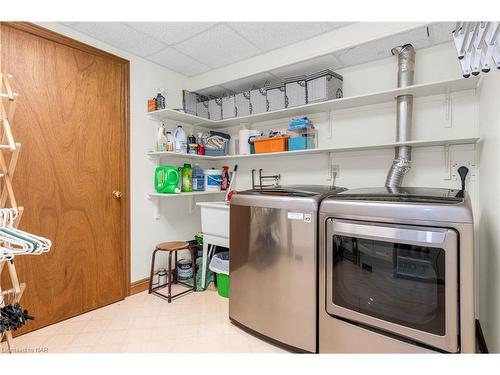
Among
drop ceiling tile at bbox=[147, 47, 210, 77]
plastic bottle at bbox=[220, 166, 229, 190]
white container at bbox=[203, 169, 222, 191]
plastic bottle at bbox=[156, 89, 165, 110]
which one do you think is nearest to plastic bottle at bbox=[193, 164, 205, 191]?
white container at bbox=[203, 169, 222, 191]

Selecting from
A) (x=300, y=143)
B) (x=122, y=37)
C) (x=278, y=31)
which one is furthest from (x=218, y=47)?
(x=300, y=143)

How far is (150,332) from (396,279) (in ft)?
5.62

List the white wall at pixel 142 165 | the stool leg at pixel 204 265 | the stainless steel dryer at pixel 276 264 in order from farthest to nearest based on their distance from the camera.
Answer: the stool leg at pixel 204 265
the white wall at pixel 142 165
the stainless steel dryer at pixel 276 264

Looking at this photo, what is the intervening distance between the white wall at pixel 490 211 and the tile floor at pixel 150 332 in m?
1.25

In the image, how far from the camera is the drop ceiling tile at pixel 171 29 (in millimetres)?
2105

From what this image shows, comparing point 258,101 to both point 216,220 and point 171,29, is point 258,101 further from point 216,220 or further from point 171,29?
point 216,220

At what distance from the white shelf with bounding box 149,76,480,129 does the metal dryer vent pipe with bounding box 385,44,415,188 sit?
0.08 m

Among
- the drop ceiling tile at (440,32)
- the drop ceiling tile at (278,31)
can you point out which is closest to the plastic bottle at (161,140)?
the drop ceiling tile at (278,31)

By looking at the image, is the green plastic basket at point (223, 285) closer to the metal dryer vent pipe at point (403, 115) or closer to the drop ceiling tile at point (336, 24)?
the metal dryer vent pipe at point (403, 115)

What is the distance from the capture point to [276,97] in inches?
101

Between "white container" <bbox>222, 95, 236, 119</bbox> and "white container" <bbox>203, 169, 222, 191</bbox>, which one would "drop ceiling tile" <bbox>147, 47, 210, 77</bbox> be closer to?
"white container" <bbox>222, 95, 236, 119</bbox>

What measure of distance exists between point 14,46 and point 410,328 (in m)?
3.03

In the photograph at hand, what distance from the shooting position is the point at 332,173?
253 cm

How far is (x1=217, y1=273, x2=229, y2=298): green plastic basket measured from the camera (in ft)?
8.24
